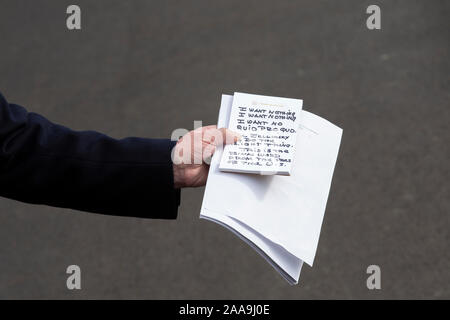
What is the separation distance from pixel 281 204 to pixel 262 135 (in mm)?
119

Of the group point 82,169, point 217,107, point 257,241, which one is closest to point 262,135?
point 257,241

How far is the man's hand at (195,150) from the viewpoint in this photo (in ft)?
3.15

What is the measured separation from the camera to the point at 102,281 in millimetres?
1929

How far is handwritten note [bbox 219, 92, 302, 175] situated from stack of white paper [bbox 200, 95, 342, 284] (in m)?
0.02

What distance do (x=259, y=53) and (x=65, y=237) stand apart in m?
1.14

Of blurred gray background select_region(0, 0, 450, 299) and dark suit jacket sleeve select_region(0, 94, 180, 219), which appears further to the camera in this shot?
blurred gray background select_region(0, 0, 450, 299)

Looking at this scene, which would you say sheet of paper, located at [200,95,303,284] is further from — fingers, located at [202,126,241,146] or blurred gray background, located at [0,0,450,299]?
blurred gray background, located at [0,0,450,299]

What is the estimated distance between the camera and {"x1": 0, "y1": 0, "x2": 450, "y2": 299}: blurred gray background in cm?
186

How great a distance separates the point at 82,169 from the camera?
94 cm

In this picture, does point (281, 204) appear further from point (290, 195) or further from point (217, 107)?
point (217, 107)

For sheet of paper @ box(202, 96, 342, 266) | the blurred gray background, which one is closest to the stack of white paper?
sheet of paper @ box(202, 96, 342, 266)

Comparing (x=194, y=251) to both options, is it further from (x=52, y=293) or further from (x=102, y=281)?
(x=52, y=293)

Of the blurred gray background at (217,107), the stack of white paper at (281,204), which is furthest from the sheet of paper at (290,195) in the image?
the blurred gray background at (217,107)

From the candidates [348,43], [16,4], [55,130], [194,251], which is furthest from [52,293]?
[16,4]
